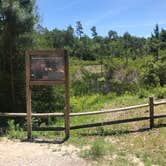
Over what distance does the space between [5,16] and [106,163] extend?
6.45m

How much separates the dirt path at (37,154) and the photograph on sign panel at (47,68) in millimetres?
1693

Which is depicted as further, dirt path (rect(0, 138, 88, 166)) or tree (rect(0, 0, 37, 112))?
tree (rect(0, 0, 37, 112))

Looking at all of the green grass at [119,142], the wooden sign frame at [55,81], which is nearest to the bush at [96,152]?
the green grass at [119,142]

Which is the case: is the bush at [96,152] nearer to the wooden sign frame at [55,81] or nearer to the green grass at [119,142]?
the green grass at [119,142]

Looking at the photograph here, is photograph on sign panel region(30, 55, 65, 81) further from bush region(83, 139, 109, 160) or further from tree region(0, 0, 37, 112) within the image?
tree region(0, 0, 37, 112)

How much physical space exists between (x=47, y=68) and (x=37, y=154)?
8.02ft

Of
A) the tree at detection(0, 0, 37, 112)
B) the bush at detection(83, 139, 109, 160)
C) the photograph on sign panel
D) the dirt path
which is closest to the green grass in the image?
the bush at detection(83, 139, 109, 160)

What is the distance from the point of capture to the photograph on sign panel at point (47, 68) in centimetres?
→ 900

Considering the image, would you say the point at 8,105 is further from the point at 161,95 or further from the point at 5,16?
the point at 161,95

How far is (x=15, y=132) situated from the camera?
9258 mm

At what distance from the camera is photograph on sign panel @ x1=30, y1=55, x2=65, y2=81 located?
29.5 feet

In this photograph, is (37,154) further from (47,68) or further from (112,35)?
(112,35)

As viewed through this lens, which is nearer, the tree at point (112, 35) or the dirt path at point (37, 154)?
the dirt path at point (37, 154)

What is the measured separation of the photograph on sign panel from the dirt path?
1.69 m
